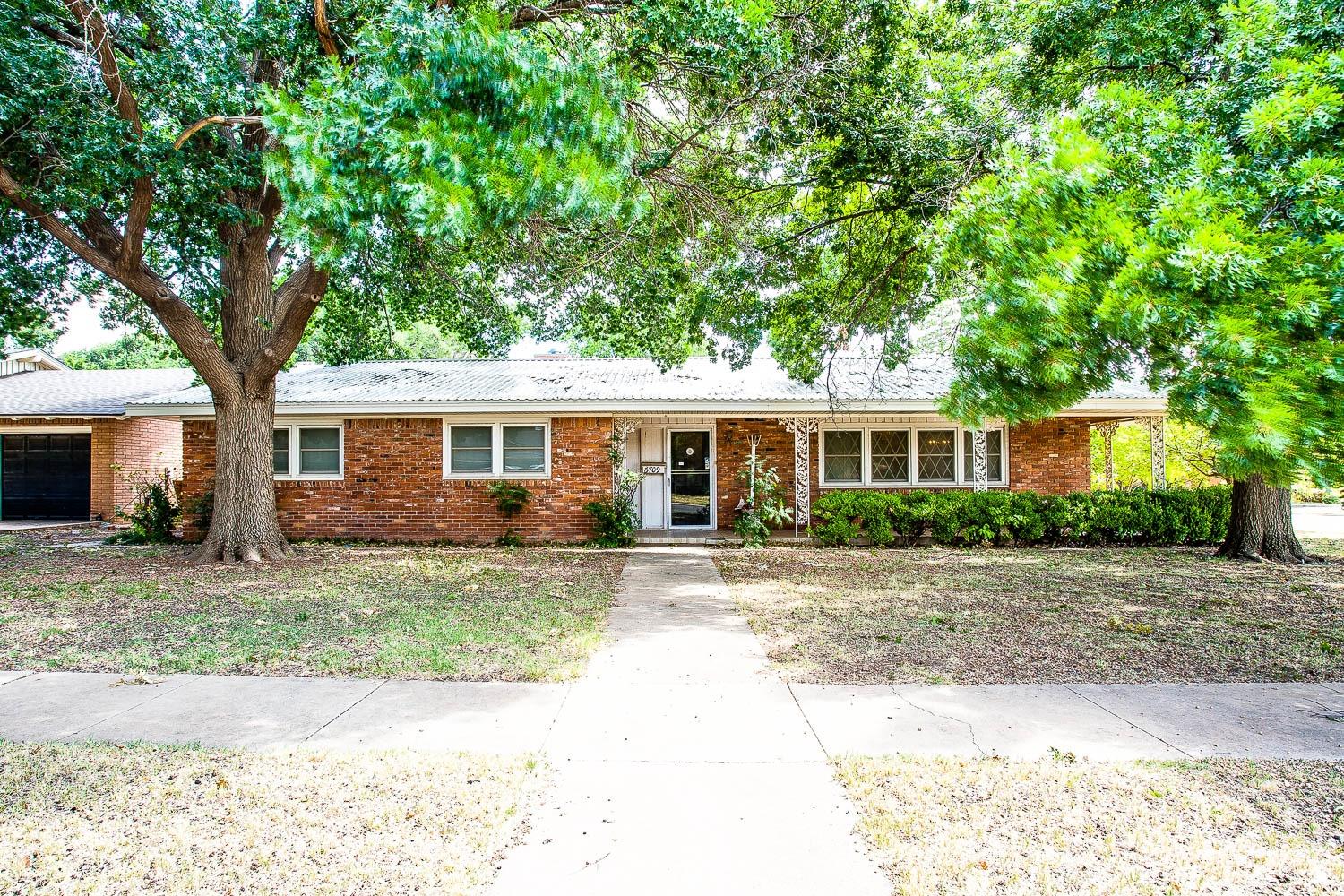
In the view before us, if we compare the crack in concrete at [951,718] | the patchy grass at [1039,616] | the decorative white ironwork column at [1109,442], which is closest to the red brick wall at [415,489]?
the patchy grass at [1039,616]

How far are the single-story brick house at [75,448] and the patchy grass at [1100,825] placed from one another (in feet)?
61.8

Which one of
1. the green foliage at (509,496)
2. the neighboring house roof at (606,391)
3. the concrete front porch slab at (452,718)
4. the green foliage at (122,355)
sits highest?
the green foliage at (122,355)

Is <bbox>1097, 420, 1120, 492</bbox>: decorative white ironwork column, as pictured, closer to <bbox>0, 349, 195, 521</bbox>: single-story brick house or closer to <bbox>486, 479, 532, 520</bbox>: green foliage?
<bbox>486, 479, 532, 520</bbox>: green foliage

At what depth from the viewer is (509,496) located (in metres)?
12.5

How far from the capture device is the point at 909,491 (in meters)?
13.6

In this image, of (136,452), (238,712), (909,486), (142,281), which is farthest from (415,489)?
(909,486)

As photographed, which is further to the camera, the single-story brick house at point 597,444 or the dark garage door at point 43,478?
the dark garage door at point 43,478

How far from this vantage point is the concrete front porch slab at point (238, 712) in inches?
156

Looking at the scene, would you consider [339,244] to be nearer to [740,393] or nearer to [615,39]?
[615,39]

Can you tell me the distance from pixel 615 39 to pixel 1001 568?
8.57m

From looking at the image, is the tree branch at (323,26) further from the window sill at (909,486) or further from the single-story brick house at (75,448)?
the single-story brick house at (75,448)

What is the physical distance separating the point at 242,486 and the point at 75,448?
432 inches

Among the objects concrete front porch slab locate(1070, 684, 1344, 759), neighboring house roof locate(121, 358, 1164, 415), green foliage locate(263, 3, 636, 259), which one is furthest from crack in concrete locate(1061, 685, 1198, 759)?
neighboring house roof locate(121, 358, 1164, 415)

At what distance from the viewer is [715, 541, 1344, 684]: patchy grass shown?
5.33m
